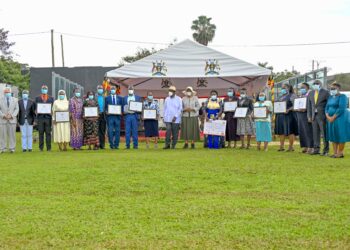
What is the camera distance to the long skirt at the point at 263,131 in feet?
47.1

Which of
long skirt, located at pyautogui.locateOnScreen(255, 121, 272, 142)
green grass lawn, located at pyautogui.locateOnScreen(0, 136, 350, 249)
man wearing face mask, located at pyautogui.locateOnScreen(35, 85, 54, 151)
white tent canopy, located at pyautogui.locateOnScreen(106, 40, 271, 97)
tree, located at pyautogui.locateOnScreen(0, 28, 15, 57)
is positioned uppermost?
tree, located at pyautogui.locateOnScreen(0, 28, 15, 57)

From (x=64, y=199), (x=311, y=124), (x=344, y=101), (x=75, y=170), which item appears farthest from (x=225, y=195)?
(x=311, y=124)

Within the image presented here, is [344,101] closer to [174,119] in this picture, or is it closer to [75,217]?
[174,119]

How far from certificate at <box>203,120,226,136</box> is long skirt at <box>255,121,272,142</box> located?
101 centimetres

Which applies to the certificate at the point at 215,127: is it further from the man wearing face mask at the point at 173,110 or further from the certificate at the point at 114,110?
the certificate at the point at 114,110

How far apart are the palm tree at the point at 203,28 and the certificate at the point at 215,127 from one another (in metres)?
36.3

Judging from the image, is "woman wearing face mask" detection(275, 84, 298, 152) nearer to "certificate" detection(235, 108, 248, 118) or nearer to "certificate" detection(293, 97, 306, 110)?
"certificate" detection(293, 97, 306, 110)

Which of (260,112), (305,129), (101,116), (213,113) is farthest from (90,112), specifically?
(305,129)

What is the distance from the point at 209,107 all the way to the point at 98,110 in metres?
3.15

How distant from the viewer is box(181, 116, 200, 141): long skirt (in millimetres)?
15336

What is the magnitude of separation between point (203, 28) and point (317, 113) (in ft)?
129

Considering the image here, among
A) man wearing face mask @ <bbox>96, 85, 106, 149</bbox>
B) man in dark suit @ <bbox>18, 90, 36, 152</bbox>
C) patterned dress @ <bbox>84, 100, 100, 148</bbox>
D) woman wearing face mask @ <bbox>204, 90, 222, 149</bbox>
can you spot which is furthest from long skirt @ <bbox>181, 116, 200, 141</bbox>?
man in dark suit @ <bbox>18, 90, 36, 152</bbox>

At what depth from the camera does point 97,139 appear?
15273 millimetres

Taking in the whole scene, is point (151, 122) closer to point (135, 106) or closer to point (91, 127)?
point (135, 106)
